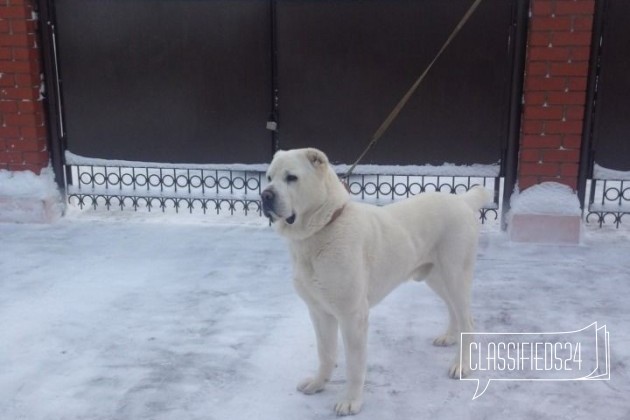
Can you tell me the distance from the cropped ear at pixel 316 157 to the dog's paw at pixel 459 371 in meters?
1.42

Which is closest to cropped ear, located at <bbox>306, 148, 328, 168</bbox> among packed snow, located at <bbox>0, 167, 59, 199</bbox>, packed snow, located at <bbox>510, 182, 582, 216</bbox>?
packed snow, located at <bbox>510, 182, 582, 216</bbox>

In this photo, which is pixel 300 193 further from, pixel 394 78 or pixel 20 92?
pixel 20 92

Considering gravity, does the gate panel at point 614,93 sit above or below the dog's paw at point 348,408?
above

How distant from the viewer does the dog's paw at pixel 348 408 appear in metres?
3.14

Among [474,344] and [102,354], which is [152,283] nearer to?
[102,354]

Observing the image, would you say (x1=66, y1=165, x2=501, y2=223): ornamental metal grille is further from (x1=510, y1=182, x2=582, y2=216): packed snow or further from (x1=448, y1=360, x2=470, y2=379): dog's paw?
(x1=448, y1=360, x2=470, y2=379): dog's paw

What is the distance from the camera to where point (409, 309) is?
14.5ft

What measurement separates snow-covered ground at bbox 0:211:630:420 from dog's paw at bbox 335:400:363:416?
6 cm

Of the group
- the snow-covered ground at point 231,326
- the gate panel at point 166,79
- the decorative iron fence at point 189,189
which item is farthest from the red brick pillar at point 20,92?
the snow-covered ground at point 231,326

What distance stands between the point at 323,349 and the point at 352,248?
2.07 ft

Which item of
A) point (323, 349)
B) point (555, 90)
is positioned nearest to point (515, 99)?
point (555, 90)

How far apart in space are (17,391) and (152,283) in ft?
5.43

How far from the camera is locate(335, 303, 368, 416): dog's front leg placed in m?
3.04

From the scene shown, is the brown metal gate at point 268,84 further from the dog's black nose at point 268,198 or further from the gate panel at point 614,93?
the dog's black nose at point 268,198
